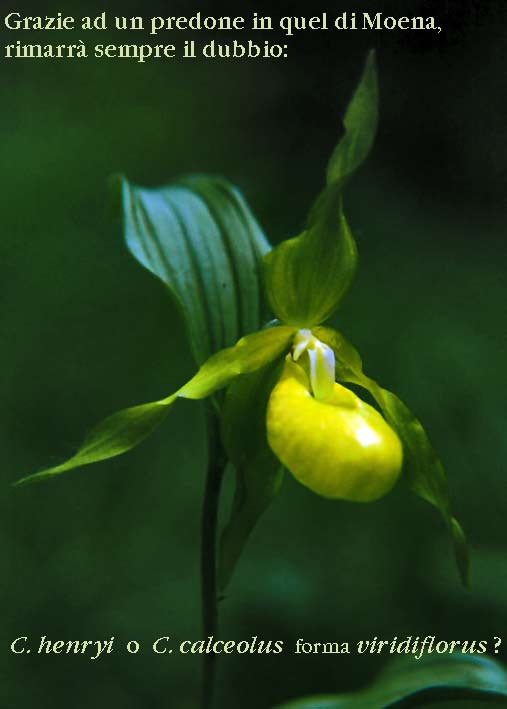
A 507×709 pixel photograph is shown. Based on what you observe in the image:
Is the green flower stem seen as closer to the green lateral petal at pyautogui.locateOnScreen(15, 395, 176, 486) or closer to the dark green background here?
the green lateral petal at pyautogui.locateOnScreen(15, 395, 176, 486)

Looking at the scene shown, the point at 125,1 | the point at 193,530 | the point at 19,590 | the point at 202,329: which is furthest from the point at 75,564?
the point at 125,1

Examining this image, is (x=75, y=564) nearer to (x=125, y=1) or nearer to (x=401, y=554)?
(x=401, y=554)

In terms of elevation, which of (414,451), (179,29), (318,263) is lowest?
(414,451)

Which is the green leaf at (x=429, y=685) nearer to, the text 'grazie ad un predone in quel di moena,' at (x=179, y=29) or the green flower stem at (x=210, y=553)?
the green flower stem at (x=210, y=553)

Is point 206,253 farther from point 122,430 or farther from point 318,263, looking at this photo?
point 122,430

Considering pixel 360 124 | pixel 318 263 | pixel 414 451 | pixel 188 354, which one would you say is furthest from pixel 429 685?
pixel 188 354

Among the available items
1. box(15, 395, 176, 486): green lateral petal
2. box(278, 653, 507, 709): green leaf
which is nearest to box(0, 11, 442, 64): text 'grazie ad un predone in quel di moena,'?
box(15, 395, 176, 486): green lateral petal
